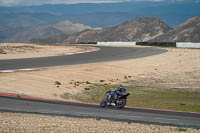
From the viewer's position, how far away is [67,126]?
11180 mm

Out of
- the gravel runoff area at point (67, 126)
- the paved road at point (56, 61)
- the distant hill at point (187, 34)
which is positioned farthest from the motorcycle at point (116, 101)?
the distant hill at point (187, 34)

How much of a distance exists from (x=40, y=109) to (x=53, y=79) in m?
9.57

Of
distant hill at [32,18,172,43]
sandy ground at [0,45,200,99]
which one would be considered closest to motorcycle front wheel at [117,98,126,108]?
sandy ground at [0,45,200,99]

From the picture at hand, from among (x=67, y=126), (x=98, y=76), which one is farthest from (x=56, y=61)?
(x=67, y=126)

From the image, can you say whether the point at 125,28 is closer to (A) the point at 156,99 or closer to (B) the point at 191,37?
(B) the point at 191,37

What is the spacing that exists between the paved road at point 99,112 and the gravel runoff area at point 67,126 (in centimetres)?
105

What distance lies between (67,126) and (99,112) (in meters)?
3.74

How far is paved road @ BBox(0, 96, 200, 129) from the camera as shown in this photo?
532 inches

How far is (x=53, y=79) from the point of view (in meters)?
24.2

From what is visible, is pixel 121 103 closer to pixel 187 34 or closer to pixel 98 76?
pixel 98 76

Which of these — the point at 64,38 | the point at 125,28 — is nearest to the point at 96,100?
the point at 125,28

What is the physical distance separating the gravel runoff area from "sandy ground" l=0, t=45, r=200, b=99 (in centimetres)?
641

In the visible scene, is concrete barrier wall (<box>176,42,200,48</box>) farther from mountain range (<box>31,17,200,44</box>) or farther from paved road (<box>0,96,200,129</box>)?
paved road (<box>0,96,200,129</box>)

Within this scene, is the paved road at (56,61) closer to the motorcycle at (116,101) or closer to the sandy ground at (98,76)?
the sandy ground at (98,76)
